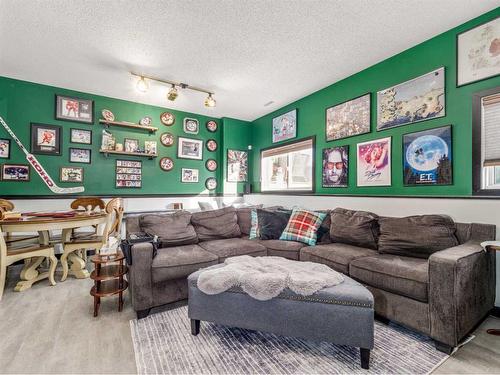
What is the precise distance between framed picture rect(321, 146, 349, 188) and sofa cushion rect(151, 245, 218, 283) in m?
2.21

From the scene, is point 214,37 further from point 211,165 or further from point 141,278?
point 211,165

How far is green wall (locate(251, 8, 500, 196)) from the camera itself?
2.38 m

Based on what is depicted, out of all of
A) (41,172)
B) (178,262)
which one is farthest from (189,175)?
(178,262)

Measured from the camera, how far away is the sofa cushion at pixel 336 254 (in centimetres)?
232

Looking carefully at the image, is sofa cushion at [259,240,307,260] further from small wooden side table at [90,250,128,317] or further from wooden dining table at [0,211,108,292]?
wooden dining table at [0,211,108,292]

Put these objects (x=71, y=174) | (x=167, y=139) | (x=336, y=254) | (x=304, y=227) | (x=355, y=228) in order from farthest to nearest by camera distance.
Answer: (x=167, y=139), (x=71, y=174), (x=304, y=227), (x=355, y=228), (x=336, y=254)

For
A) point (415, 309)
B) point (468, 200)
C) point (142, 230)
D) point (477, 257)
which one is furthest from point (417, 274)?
point (142, 230)

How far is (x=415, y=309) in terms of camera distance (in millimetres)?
1770

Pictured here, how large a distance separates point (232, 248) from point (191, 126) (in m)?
3.32

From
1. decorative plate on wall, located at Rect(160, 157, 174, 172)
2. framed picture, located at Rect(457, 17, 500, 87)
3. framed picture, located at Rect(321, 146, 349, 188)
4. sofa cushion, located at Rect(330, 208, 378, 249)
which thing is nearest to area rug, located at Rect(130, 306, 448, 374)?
sofa cushion, located at Rect(330, 208, 378, 249)

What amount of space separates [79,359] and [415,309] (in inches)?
92.3

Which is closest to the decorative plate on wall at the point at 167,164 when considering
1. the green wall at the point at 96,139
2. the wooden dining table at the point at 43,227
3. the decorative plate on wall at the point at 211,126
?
the green wall at the point at 96,139

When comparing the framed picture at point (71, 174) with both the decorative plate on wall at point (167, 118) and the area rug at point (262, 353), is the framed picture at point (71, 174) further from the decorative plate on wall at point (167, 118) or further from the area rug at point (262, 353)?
the area rug at point (262, 353)

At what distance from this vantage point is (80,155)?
13.5 ft
